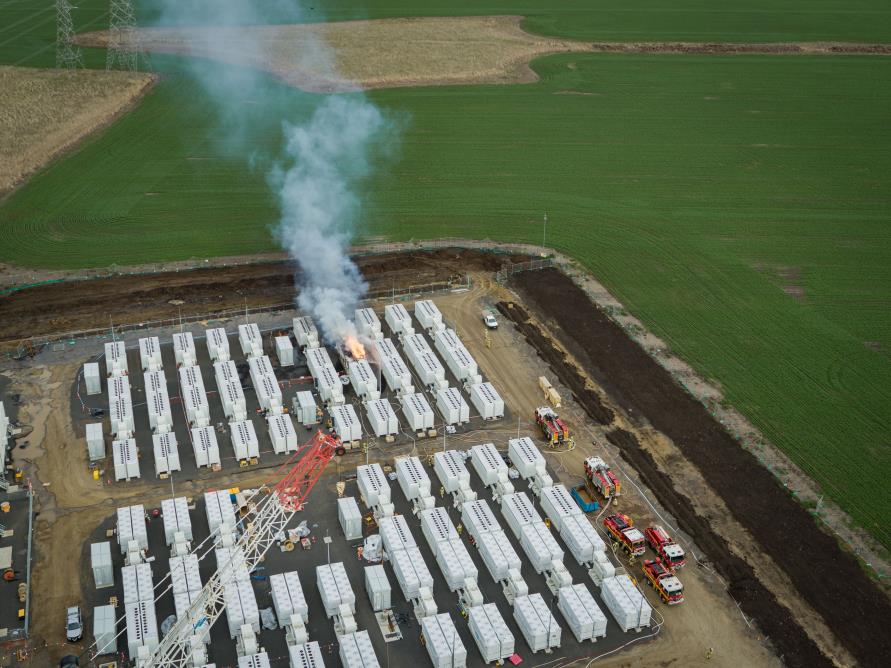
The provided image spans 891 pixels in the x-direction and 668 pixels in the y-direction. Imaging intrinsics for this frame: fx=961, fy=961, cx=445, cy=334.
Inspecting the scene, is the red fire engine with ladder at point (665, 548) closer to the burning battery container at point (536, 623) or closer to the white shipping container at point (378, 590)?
the burning battery container at point (536, 623)

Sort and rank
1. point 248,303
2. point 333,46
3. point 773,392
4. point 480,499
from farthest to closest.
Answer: point 333,46 < point 248,303 < point 773,392 < point 480,499

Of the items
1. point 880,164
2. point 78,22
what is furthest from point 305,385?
point 78,22

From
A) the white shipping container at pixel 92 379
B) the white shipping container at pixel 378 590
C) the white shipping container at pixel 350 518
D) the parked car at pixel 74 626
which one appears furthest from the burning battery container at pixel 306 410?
the parked car at pixel 74 626

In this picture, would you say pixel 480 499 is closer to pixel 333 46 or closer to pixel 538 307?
pixel 538 307

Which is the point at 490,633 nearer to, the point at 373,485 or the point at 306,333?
the point at 373,485

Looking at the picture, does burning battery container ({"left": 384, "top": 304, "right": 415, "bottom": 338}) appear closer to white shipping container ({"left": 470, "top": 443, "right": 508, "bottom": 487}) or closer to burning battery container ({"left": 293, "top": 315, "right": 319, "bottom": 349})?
burning battery container ({"left": 293, "top": 315, "right": 319, "bottom": 349})

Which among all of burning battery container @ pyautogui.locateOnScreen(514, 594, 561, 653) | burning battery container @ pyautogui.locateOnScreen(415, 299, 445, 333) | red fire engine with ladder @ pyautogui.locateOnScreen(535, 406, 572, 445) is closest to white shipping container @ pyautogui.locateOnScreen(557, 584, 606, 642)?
burning battery container @ pyautogui.locateOnScreen(514, 594, 561, 653)
